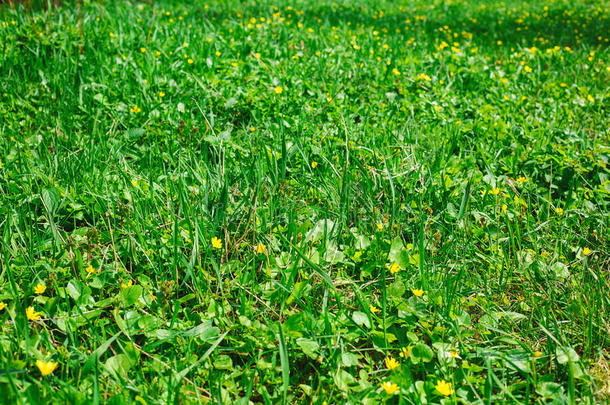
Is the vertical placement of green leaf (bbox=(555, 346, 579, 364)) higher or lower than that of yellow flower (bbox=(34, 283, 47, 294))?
lower

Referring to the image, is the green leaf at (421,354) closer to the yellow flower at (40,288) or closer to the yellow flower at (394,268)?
the yellow flower at (394,268)

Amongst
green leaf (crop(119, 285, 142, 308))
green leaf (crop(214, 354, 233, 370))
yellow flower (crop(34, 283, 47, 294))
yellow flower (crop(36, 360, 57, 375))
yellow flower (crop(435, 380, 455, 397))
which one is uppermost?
yellow flower (crop(34, 283, 47, 294))

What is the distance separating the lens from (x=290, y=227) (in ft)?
6.57

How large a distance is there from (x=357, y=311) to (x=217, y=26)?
160 inches

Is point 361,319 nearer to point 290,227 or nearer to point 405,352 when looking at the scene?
point 405,352

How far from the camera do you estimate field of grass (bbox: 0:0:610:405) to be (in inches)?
61.2

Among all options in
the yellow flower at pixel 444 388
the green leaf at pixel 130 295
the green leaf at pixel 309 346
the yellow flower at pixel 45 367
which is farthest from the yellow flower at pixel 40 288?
the yellow flower at pixel 444 388

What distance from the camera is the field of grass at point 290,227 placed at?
1.55m

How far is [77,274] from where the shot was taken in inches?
74.6

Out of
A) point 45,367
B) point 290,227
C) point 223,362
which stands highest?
point 290,227

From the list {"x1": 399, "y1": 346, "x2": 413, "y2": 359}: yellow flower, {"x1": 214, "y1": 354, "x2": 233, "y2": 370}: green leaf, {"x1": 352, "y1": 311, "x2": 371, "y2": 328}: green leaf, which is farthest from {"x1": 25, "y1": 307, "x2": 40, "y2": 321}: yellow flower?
{"x1": 399, "y1": 346, "x2": 413, "y2": 359}: yellow flower

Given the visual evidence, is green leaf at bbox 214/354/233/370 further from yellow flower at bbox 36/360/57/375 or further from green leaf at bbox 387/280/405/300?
green leaf at bbox 387/280/405/300

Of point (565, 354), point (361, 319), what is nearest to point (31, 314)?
point (361, 319)

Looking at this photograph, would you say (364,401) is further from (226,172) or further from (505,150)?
(505,150)
